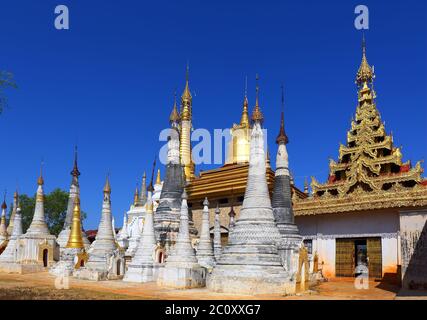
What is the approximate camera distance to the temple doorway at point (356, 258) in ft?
85.8

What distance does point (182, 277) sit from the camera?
20.5 meters

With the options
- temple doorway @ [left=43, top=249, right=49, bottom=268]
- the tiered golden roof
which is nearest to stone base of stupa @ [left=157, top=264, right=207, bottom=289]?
the tiered golden roof

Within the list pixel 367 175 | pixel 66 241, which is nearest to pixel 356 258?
pixel 367 175

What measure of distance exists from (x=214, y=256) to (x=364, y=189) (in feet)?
31.8

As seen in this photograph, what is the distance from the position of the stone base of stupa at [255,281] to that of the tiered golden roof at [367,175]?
9958 millimetres

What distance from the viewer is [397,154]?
27.0 meters

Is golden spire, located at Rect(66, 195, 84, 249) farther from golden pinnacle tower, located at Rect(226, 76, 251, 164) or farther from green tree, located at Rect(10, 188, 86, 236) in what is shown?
green tree, located at Rect(10, 188, 86, 236)

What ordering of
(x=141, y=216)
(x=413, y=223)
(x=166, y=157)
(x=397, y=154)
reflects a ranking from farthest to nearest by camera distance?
(x=141, y=216)
(x=166, y=157)
(x=397, y=154)
(x=413, y=223)

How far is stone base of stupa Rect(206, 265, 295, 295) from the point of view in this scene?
17.3m

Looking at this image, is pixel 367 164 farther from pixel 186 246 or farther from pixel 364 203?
pixel 186 246

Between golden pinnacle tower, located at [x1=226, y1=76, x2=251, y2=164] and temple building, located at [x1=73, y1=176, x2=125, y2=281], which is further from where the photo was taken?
golden pinnacle tower, located at [x1=226, y1=76, x2=251, y2=164]
